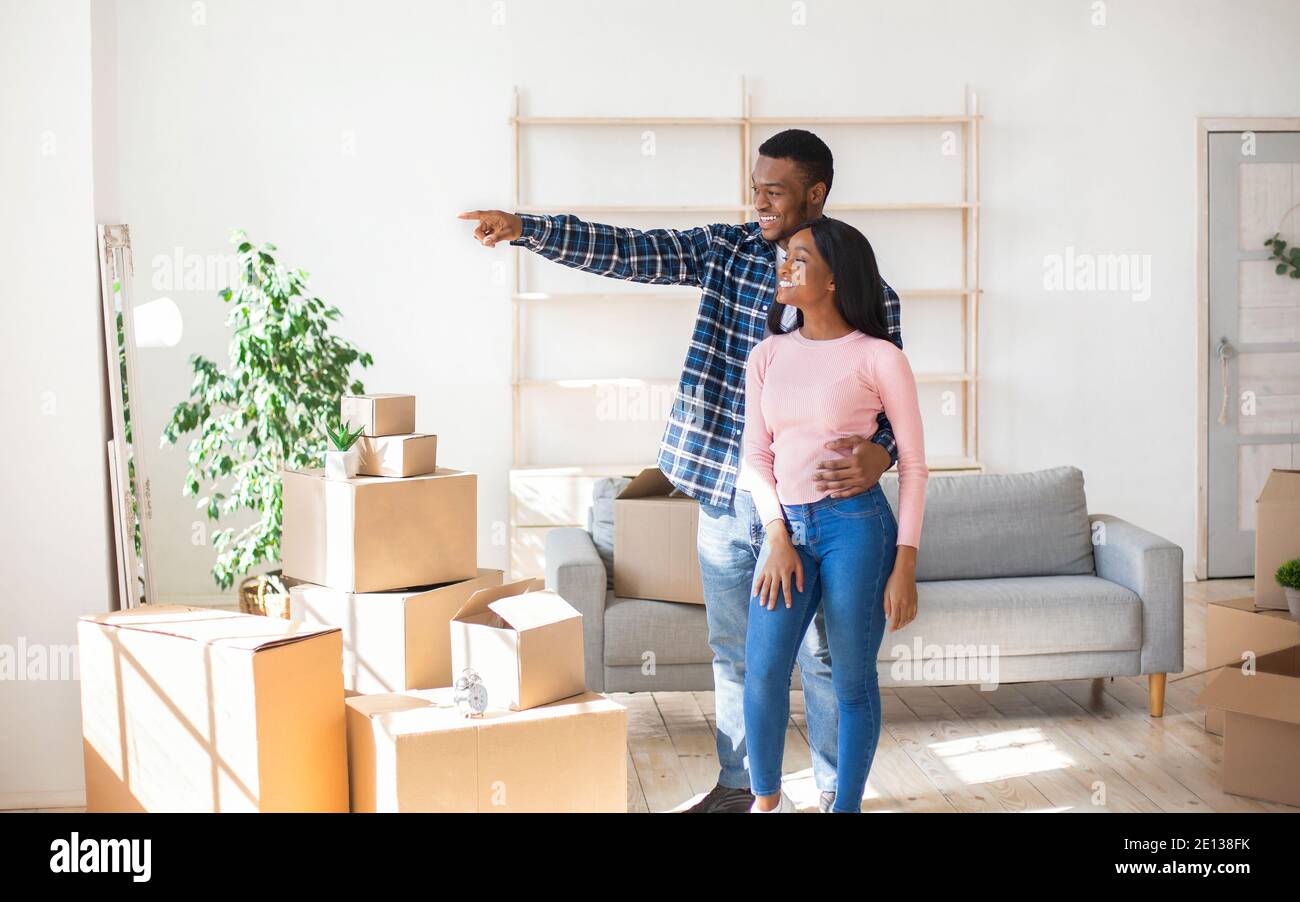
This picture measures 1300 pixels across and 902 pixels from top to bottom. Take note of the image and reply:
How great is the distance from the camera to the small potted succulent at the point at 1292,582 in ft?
10.5

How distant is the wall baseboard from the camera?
2775 millimetres

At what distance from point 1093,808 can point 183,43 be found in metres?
4.44

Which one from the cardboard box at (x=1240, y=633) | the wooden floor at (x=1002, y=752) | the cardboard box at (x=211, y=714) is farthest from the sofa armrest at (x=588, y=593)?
the cardboard box at (x=1240, y=633)

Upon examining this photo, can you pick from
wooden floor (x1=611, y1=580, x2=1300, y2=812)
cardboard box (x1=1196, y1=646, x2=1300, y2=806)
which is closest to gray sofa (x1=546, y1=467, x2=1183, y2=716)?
wooden floor (x1=611, y1=580, x2=1300, y2=812)

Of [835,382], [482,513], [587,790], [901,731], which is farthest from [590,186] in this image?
[587,790]

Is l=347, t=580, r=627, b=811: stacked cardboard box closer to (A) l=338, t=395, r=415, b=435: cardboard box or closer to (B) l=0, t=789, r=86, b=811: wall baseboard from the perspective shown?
(A) l=338, t=395, r=415, b=435: cardboard box

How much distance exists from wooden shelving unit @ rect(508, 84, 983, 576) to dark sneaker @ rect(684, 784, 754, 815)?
235cm

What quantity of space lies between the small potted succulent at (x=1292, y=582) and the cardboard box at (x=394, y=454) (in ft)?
7.41

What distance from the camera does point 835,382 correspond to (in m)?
2.27

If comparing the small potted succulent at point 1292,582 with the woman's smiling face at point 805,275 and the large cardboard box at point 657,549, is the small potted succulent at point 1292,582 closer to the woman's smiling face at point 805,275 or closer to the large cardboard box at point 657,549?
the large cardboard box at point 657,549

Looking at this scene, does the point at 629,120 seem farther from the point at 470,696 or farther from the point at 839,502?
the point at 470,696

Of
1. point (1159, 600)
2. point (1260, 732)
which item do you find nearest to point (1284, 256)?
point (1159, 600)

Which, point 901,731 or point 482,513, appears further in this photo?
point 482,513
